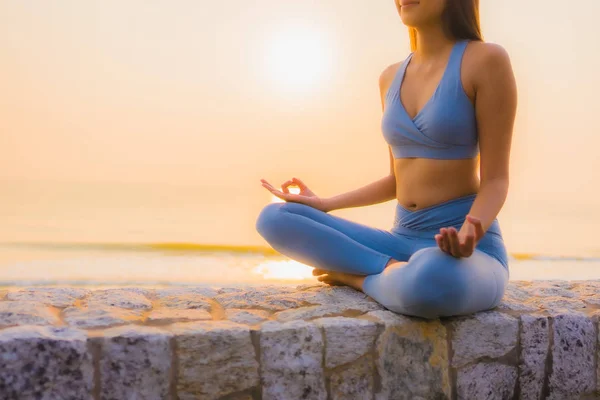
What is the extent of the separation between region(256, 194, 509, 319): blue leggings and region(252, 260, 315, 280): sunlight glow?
343cm

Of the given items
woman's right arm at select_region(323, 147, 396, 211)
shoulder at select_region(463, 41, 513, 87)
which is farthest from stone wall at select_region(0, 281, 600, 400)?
shoulder at select_region(463, 41, 513, 87)

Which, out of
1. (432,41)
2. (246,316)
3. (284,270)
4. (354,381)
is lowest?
(284,270)

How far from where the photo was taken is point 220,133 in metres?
13.1

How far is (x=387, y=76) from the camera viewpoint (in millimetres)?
2600

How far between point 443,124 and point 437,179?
21 centimetres

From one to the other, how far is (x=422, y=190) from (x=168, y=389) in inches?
44.4

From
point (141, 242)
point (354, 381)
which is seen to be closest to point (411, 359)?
point (354, 381)

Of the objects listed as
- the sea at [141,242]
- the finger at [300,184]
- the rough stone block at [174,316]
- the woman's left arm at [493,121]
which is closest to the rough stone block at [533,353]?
the woman's left arm at [493,121]

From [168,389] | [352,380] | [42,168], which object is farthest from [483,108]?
[42,168]

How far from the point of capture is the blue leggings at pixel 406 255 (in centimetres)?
195

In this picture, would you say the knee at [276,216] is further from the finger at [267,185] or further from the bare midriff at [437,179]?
the bare midriff at [437,179]

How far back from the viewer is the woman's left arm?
2.07m

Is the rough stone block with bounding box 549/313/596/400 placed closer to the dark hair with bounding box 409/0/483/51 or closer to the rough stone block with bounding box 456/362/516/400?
the rough stone block with bounding box 456/362/516/400

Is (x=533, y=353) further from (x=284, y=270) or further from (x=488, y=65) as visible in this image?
(x=284, y=270)
